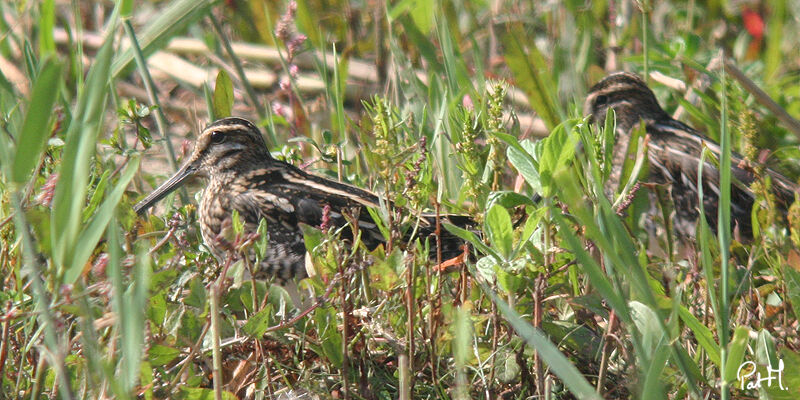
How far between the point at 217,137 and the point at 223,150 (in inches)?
2.0

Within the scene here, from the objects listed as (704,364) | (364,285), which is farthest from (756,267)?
(364,285)

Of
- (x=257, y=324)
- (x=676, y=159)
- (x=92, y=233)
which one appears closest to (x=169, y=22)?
(x=257, y=324)

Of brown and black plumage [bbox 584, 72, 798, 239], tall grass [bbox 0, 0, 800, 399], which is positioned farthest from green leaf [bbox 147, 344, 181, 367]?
brown and black plumage [bbox 584, 72, 798, 239]

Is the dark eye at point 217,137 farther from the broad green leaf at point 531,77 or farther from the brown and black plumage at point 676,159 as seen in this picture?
the brown and black plumage at point 676,159

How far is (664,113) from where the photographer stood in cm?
439

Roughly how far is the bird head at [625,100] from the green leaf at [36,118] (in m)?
2.89

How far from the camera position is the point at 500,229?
223 cm

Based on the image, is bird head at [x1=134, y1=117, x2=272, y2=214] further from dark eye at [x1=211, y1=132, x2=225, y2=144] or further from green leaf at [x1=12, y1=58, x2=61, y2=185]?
green leaf at [x1=12, y1=58, x2=61, y2=185]

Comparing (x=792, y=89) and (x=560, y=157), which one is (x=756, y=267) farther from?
(x=792, y=89)

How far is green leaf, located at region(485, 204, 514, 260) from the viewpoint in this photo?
7.26ft

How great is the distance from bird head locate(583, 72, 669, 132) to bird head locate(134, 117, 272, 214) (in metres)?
1.45

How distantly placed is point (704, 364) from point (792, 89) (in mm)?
2791

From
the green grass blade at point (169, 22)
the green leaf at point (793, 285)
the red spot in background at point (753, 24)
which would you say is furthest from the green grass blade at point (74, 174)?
the red spot in background at point (753, 24)

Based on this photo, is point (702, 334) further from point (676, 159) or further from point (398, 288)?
point (676, 159)
